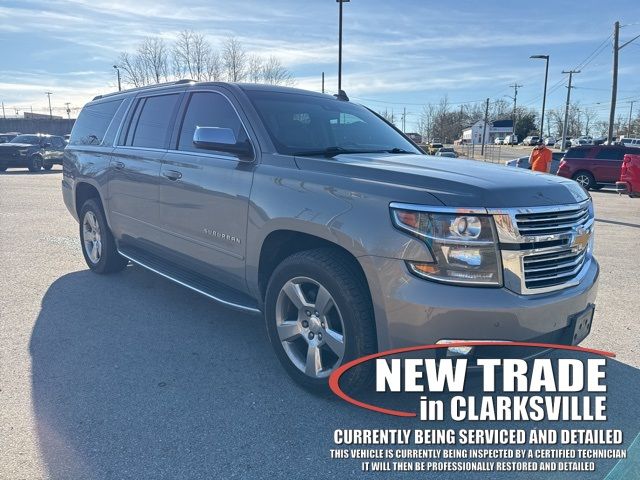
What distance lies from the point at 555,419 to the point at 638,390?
738 millimetres

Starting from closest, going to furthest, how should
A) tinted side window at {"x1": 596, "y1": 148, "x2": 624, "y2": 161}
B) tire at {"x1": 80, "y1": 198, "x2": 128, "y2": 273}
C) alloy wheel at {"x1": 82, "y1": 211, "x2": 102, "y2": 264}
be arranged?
tire at {"x1": 80, "y1": 198, "x2": 128, "y2": 273}, alloy wheel at {"x1": 82, "y1": 211, "x2": 102, "y2": 264}, tinted side window at {"x1": 596, "y1": 148, "x2": 624, "y2": 161}

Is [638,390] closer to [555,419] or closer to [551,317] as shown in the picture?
[555,419]

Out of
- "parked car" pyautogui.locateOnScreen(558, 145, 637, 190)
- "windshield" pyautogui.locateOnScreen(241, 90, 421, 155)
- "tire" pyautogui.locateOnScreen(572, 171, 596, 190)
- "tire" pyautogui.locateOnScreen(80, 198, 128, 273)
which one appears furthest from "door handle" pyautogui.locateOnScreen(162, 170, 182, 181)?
"tire" pyautogui.locateOnScreen(572, 171, 596, 190)

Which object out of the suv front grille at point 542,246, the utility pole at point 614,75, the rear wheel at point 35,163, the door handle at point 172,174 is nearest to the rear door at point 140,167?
the door handle at point 172,174

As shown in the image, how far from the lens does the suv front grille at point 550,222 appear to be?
2.47m

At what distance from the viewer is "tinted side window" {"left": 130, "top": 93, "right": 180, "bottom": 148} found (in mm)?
4352

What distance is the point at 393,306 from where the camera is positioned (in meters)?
2.51

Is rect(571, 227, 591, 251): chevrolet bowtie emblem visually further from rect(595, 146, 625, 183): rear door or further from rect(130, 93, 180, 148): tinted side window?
rect(595, 146, 625, 183): rear door

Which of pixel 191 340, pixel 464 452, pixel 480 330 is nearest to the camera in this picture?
pixel 480 330

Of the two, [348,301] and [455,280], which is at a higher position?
[455,280]

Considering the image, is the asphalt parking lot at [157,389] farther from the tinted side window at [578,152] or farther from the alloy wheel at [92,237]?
the tinted side window at [578,152]

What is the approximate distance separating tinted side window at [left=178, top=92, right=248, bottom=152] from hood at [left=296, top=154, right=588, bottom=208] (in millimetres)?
815

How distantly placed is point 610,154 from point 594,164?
25.9 inches

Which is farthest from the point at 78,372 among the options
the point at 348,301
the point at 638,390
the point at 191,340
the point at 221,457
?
the point at 638,390
